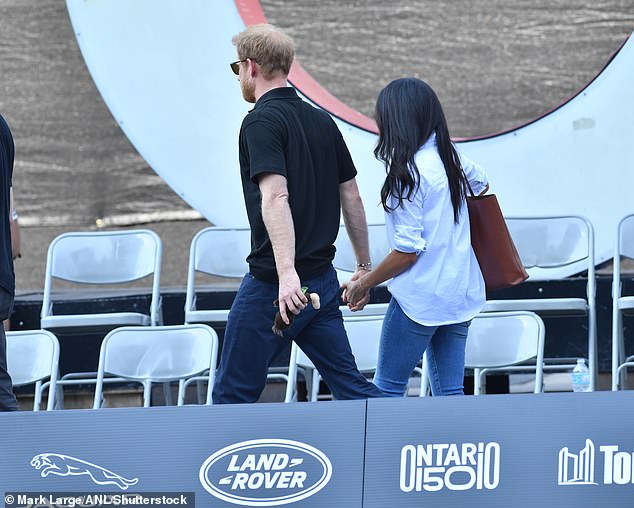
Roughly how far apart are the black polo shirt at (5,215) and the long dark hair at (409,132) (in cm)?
122

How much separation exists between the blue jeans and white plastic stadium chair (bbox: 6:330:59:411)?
1.43 meters

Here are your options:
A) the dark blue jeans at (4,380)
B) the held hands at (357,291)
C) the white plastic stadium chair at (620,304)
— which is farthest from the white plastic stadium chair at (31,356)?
the white plastic stadium chair at (620,304)

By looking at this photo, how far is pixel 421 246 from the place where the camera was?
357 cm

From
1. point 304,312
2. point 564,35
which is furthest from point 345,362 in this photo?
point 564,35

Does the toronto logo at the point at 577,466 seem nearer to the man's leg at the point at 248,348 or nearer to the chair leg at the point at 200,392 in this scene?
the man's leg at the point at 248,348

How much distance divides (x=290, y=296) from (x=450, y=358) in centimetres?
63

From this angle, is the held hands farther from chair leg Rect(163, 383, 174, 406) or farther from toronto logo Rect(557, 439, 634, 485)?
chair leg Rect(163, 383, 174, 406)

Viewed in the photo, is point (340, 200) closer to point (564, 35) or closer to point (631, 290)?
point (631, 290)

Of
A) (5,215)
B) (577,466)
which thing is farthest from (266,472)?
(5,215)

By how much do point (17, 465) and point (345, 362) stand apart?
1.03 m

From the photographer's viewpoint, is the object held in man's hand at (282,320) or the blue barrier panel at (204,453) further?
the object held in man's hand at (282,320)

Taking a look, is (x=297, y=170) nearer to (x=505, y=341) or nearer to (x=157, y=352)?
(x=505, y=341)

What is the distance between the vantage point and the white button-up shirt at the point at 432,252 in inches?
141

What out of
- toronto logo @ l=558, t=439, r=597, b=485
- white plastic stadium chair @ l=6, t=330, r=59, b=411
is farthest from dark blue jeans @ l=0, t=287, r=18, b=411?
toronto logo @ l=558, t=439, r=597, b=485
